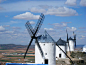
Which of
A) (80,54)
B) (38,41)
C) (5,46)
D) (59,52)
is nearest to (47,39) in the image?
(38,41)

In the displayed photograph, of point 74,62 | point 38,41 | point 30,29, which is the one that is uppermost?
point 30,29

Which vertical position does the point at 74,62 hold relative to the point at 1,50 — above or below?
below

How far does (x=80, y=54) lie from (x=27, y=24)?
57.5 feet

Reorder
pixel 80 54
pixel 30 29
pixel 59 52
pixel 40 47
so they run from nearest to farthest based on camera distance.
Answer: pixel 40 47 → pixel 30 29 → pixel 59 52 → pixel 80 54

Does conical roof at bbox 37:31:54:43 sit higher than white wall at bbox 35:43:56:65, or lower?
higher

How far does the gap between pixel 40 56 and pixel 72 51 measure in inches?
731

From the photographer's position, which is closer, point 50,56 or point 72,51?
point 50,56

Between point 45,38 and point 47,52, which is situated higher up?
point 45,38

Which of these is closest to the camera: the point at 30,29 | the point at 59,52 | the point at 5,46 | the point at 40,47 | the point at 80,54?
the point at 40,47

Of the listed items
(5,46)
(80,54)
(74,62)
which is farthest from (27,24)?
(5,46)

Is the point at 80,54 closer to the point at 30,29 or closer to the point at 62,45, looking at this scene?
the point at 62,45

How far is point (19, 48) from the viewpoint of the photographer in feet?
259

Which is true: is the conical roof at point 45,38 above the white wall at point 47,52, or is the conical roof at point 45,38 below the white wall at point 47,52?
above

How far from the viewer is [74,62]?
29.7 meters
